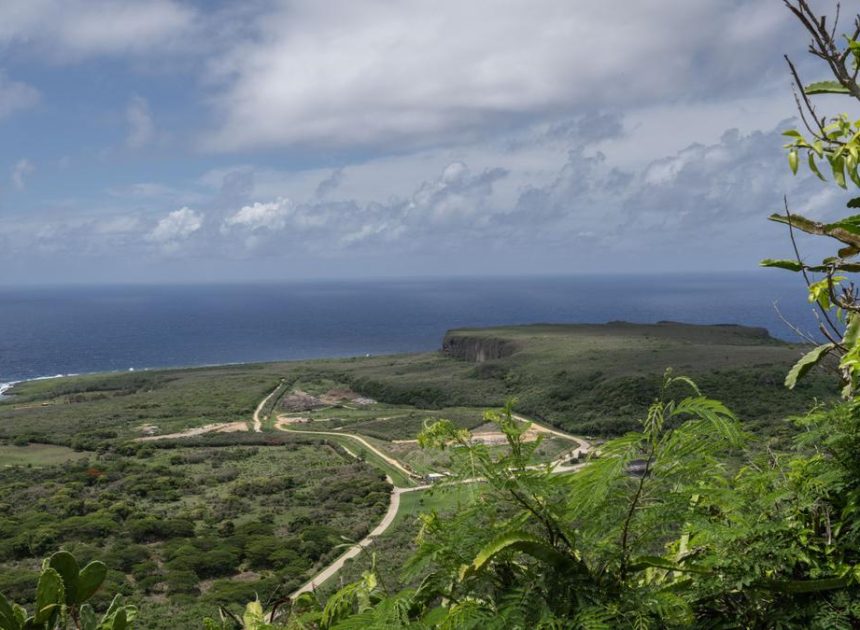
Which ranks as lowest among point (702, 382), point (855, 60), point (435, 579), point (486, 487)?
point (702, 382)

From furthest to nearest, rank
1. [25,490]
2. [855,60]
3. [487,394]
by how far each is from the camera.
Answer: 1. [487,394]
2. [25,490]
3. [855,60]

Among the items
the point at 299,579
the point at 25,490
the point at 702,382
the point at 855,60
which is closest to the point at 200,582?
the point at 299,579

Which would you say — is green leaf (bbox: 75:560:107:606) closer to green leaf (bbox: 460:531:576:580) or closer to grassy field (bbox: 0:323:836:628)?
grassy field (bbox: 0:323:836:628)

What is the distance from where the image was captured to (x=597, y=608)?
9.89 feet

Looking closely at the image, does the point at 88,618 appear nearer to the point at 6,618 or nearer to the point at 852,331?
the point at 6,618

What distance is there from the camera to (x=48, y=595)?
377cm

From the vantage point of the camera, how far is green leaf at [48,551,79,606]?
3.96 meters

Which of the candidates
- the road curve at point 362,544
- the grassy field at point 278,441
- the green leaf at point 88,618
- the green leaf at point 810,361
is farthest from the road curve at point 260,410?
the green leaf at point 810,361

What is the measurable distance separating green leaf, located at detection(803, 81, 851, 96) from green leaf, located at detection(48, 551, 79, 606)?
496 cm

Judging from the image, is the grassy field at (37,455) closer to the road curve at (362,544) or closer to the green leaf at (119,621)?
the road curve at (362,544)

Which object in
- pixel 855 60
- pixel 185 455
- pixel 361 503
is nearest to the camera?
pixel 855 60

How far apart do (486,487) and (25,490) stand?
171ft

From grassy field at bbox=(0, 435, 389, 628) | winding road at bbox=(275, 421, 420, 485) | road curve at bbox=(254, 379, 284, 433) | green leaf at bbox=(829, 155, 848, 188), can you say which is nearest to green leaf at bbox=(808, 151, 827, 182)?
green leaf at bbox=(829, 155, 848, 188)

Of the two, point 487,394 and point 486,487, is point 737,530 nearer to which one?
point 486,487
